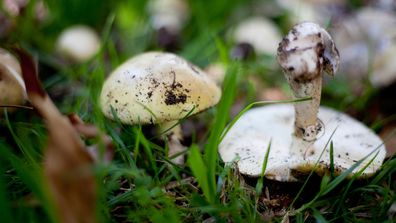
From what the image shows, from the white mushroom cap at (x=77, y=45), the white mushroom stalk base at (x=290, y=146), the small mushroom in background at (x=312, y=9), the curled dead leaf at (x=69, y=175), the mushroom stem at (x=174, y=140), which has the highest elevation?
the white mushroom cap at (x=77, y=45)

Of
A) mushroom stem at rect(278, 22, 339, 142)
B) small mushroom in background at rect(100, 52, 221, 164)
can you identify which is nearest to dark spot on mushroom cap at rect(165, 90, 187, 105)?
small mushroom in background at rect(100, 52, 221, 164)

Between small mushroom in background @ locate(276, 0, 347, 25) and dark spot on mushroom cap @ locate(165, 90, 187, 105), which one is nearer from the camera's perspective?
dark spot on mushroom cap @ locate(165, 90, 187, 105)

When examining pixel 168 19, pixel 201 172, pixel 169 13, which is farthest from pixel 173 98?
pixel 169 13

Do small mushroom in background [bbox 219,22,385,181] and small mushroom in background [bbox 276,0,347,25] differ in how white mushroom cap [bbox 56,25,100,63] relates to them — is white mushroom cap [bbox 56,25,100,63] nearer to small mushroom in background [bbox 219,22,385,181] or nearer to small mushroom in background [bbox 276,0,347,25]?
small mushroom in background [bbox 219,22,385,181]

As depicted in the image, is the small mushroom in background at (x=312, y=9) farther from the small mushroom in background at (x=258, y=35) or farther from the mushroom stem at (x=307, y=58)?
the mushroom stem at (x=307, y=58)

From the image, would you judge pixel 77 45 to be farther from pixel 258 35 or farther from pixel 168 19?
pixel 258 35

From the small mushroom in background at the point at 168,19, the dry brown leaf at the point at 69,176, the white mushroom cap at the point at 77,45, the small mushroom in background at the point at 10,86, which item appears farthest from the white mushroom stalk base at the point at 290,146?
the white mushroom cap at the point at 77,45

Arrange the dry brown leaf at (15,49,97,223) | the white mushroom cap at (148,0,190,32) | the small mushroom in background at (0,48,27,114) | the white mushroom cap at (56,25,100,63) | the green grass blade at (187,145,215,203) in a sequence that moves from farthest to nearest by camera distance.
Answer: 1. the white mushroom cap at (148,0,190,32)
2. the white mushroom cap at (56,25,100,63)
3. the small mushroom in background at (0,48,27,114)
4. the green grass blade at (187,145,215,203)
5. the dry brown leaf at (15,49,97,223)
